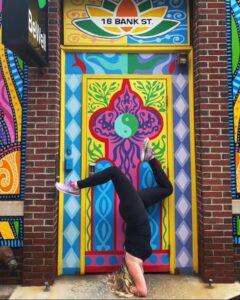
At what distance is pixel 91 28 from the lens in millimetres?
4934

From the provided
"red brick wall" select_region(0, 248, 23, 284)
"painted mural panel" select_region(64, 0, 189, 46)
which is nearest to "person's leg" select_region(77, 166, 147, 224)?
"red brick wall" select_region(0, 248, 23, 284)

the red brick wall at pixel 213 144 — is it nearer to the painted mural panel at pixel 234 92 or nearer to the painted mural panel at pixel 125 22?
the painted mural panel at pixel 234 92

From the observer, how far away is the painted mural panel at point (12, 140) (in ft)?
14.9

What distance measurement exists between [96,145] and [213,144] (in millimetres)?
1482

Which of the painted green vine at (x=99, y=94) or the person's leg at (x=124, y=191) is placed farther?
the painted green vine at (x=99, y=94)

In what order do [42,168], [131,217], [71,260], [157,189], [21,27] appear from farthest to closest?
1. [71,260]
2. [157,189]
3. [42,168]
4. [131,217]
5. [21,27]

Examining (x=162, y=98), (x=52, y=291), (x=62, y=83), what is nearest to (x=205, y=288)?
(x=52, y=291)

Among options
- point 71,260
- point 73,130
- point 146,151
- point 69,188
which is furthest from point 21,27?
point 71,260

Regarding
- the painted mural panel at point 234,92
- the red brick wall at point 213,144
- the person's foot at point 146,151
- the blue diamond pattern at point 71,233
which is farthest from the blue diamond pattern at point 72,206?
the painted mural panel at point 234,92

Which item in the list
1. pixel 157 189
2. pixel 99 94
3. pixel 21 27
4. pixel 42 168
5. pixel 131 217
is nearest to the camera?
pixel 21 27

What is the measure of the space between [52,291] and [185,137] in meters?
2.50

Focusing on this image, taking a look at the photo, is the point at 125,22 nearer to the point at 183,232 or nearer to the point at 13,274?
the point at 183,232

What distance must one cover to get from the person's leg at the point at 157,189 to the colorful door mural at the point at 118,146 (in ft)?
0.64

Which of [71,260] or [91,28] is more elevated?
[91,28]
